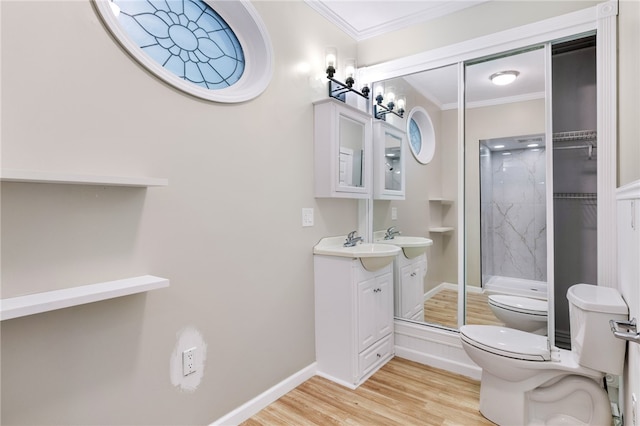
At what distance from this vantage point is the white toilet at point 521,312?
2080 millimetres

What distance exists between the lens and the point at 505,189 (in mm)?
2240

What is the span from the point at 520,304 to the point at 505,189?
80 cm

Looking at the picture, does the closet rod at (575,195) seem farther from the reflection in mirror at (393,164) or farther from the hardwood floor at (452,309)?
the reflection in mirror at (393,164)

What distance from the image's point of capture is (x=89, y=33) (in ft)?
4.03

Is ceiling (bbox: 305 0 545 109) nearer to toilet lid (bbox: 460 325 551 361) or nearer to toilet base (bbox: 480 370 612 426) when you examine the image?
toilet lid (bbox: 460 325 551 361)

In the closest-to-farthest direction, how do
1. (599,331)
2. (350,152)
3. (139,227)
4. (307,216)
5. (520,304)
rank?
(139,227), (599,331), (520,304), (307,216), (350,152)

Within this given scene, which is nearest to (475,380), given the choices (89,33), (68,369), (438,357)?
(438,357)

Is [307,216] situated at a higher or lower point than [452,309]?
higher

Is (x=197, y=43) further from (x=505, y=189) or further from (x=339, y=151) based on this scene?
(x=505, y=189)

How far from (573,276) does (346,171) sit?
167 cm

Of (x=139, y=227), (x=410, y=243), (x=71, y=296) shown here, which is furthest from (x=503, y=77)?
(x=71, y=296)

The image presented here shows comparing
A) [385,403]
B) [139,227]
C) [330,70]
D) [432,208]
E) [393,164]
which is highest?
[330,70]

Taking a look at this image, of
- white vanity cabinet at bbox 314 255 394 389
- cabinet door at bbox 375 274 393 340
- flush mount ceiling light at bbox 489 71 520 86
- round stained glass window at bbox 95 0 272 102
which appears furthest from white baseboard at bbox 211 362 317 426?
flush mount ceiling light at bbox 489 71 520 86

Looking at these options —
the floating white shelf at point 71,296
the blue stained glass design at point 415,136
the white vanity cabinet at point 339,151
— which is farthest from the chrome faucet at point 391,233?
the floating white shelf at point 71,296
